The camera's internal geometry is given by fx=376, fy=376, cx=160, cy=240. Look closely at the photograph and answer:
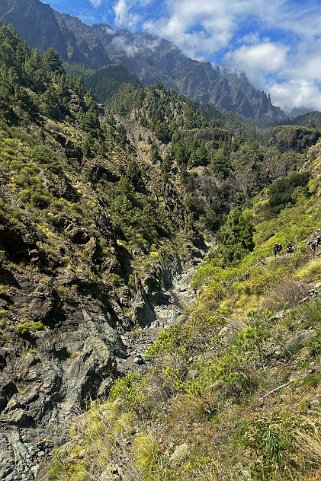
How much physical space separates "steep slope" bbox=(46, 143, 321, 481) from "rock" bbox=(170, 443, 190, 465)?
0.03 meters

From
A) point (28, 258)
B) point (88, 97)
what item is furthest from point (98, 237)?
point (88, 97)

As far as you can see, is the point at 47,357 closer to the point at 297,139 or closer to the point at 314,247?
the point at 314,247

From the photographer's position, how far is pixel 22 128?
59531 millimetres

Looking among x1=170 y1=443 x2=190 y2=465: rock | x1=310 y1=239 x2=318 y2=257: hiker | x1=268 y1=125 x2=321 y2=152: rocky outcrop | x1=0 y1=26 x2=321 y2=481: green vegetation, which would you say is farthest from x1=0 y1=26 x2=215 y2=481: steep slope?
x1=268 y1=125 x2=321 y2=152: rocky outcrop

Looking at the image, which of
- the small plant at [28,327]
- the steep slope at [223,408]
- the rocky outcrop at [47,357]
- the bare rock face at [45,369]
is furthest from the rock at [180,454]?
the small plant at [28,327]

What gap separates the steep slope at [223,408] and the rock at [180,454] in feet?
0.11

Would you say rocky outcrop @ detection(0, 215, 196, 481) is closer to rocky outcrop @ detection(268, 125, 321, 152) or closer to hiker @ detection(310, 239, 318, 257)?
hiker @ detection(310, 239, 318, 257)

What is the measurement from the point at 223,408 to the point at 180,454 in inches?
68.9

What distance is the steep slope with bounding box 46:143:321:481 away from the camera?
6543 mm

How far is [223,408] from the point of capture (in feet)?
33.7

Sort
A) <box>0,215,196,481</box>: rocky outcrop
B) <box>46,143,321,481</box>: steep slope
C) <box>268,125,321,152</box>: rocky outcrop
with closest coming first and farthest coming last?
<box>46,143,321,481</box>: steep slope < <box>0,215,196,481</box>: rocky outcrop < <box>268,125,321,152</box>: rocky outcrop

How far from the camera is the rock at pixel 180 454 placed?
8945mm

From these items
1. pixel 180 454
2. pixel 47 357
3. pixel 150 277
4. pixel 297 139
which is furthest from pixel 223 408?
pixel 297 139

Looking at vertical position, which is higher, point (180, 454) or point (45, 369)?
point (180, 454)
